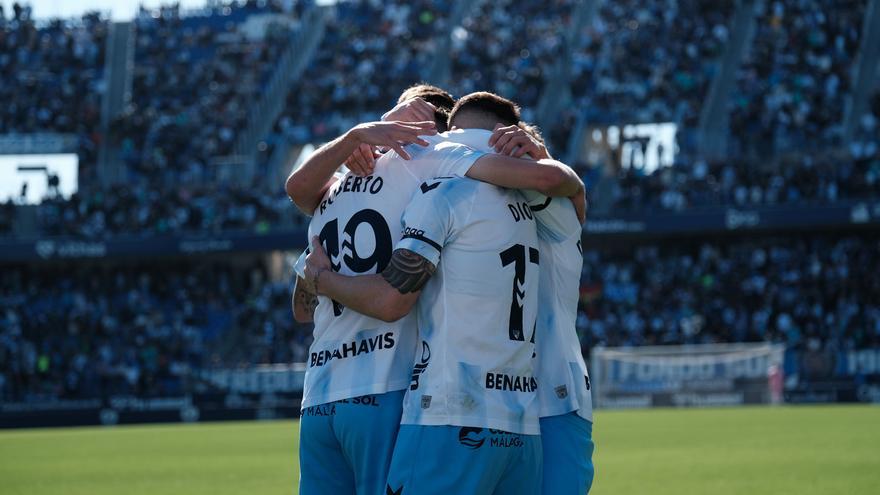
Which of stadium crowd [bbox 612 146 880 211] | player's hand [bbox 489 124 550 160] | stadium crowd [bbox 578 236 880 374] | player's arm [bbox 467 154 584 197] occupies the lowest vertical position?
stadium crowd [bbox 578 236 880 374]

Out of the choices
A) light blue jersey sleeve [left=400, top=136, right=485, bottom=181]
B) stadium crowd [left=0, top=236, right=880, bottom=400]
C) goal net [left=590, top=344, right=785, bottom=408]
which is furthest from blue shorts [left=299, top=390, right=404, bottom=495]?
stadium crowd [left=0, top=236, right=880, bottom=400]

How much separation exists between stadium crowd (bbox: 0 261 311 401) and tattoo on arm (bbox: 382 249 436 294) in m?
30.9

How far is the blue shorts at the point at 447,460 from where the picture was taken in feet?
13.7

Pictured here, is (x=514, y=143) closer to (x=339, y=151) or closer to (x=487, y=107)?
(x=487, y=107)

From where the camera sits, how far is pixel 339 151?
4.68 meters

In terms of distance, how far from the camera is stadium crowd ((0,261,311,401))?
35.6 metres

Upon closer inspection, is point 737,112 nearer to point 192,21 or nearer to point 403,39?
point 403,39

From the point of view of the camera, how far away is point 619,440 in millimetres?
19031

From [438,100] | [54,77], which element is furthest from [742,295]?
[438,100]

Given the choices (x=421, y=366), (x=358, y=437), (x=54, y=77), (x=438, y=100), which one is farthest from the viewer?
(x=54, y=77)

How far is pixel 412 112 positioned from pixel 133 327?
113ft

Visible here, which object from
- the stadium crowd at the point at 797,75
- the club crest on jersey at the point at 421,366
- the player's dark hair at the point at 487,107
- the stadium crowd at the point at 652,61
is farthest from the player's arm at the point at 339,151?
the stadium crowd at the point at 652,61

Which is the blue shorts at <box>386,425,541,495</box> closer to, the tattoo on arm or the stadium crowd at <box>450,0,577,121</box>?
the tattoo on arm

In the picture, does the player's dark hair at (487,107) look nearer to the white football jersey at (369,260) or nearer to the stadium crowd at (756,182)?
the white football jersey at (369,260)
